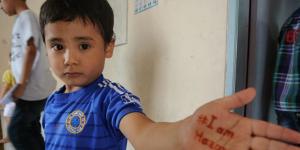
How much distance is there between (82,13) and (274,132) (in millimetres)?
618

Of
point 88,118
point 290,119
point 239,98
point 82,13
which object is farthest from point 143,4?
point 239,98

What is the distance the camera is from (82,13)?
2.67 feet

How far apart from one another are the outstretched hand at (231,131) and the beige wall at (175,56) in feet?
1.33

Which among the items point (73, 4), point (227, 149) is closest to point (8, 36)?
point (73, 4)

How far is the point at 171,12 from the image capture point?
0.98m

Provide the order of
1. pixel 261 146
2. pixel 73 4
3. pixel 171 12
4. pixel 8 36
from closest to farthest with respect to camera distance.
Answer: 1. pixel 261 146
2. pixel 73 4
3. pixel 171 12
4. pixel 8 36

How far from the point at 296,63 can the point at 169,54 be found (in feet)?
1.31

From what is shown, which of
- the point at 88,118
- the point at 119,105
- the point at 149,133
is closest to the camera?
the point at 149,133

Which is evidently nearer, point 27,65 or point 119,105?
point 119,105

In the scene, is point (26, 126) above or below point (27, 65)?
below

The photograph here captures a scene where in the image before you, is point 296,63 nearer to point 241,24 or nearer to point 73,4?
point 241,24

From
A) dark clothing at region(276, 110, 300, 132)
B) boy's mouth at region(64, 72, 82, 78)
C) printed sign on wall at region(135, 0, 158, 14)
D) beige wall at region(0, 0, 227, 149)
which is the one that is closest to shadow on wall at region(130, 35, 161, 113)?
beige wall at region(0, 0, 227, 149)

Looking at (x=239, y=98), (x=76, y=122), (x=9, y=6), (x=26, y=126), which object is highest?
(x=9, y=6)

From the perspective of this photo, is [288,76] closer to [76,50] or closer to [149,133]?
[149,133]
